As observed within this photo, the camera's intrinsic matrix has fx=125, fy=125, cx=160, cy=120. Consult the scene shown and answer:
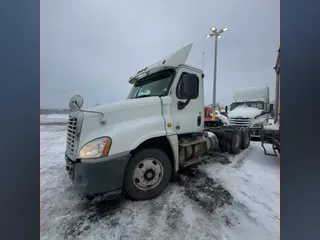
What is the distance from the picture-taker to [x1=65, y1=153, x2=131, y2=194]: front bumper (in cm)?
155

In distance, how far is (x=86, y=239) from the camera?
1357 mm

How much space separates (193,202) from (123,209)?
1.04m

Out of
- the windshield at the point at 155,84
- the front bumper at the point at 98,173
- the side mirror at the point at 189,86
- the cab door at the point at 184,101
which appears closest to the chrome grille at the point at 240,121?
Result: the cab door at the point at 184,101

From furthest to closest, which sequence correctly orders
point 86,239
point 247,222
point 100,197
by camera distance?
1. point 100,197
2. point 247,222
3. point 86,239

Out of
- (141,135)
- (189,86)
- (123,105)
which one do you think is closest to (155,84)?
(189,86)

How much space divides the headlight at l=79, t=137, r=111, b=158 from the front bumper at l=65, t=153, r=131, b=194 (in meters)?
0.06

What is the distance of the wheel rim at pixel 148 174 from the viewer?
1.91 meters

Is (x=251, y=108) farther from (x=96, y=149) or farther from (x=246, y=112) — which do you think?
(x=96, y=149)

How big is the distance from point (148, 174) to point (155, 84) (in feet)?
5.52

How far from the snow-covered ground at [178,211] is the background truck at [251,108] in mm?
A: 4704
